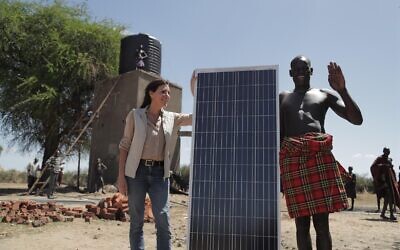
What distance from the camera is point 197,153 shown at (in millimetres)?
3836

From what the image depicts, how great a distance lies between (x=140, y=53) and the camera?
685 inches

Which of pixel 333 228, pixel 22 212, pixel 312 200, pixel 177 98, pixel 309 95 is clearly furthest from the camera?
pixel 177 98

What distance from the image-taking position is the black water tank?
57.1 ft

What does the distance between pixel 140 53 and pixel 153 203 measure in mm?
14391

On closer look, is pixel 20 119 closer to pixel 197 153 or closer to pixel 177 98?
pixel 177 98

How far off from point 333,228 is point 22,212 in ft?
19.8

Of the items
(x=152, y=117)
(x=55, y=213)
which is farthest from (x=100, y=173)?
(x=152, y=117)

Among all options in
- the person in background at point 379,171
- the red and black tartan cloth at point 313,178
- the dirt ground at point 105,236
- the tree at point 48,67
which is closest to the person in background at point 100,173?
the tree at point 48,67

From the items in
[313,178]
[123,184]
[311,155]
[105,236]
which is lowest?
[105,236]

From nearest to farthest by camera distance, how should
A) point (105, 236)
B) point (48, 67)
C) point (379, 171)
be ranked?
point (105, 236)
point (379, 171)
point (48, 67)

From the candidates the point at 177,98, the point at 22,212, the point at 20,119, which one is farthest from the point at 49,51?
the point at 22,212

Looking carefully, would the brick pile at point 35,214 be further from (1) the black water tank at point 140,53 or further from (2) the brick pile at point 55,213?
(1) the black water tank at point 140,53

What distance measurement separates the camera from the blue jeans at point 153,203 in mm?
3609

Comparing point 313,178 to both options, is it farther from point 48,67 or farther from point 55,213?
point 48,67
